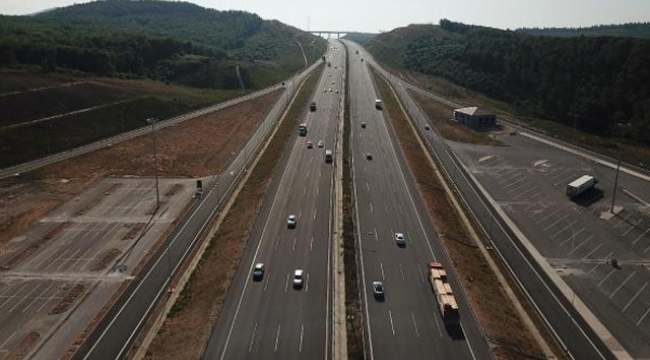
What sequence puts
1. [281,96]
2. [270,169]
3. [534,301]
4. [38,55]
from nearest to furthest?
[534,301] < [270,169] < [38,55] < [281,96]

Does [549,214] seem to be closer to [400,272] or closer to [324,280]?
[400,272]

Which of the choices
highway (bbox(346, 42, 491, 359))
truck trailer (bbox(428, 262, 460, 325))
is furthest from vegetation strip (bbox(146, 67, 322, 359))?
truck trailer (bbox(428, 262, 460, 325))

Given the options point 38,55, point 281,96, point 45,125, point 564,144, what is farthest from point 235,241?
point 38,55

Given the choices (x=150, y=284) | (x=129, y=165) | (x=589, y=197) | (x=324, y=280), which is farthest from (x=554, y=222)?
(x=129, y=165)

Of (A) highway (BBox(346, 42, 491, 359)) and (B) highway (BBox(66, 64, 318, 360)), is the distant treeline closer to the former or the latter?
(A) highway (BBox(346, 42, 491, 359))

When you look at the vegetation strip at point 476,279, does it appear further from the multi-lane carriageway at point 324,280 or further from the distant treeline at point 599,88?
the distant treeline at point 599,88

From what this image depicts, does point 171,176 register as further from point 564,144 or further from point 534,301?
point 564,144

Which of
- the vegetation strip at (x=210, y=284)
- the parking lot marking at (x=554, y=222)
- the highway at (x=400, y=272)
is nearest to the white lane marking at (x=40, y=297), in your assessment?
the vegetation strip at (x=210, y=284)
